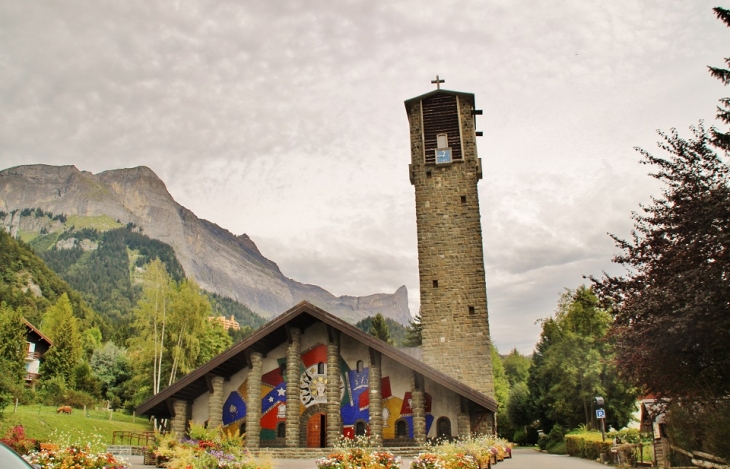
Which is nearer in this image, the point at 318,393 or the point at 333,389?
the point at 333,389

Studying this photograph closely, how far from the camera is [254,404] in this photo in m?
20.8

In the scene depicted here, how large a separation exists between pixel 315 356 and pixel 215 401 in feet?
13.5

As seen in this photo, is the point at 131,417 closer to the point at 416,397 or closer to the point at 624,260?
the point at 416,397

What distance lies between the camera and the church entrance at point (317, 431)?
20656 millimetres

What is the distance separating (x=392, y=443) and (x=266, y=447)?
4.61m

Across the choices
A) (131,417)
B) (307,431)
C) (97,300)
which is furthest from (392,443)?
(97,300)

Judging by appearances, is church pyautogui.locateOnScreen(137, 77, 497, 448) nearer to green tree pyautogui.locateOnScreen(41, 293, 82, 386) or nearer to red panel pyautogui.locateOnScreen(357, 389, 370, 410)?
red panel pyautogui.locateOnScreen(357, 389, 370, 410)

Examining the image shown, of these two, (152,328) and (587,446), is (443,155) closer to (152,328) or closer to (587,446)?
(587,446)

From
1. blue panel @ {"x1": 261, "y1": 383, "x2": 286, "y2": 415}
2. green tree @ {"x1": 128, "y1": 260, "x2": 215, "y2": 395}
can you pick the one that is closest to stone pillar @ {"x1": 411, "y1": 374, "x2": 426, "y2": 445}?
blue panel @ {"x1": 261, "y1": 383, "x2": 286, "y2": 415}

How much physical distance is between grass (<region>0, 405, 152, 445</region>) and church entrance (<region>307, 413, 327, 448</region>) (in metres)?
8.05

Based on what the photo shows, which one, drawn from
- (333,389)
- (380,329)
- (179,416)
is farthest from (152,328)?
(380,329)

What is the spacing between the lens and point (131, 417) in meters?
40.8

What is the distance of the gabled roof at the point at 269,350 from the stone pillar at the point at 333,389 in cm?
52

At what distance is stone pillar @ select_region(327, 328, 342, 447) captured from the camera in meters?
20.1
